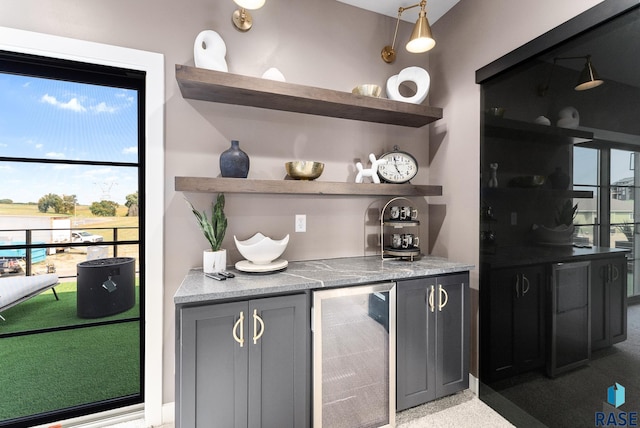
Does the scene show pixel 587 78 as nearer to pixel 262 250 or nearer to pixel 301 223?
pixel 301 223

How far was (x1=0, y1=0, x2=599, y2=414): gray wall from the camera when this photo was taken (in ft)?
5.62

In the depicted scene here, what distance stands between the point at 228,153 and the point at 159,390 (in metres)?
1.54

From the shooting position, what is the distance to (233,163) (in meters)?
1.72

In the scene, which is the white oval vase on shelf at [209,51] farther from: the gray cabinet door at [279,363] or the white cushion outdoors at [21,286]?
the white cushion outdoors at [21,286]

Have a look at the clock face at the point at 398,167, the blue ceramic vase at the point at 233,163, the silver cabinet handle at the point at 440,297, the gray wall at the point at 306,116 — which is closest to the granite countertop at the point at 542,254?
the gray wall at the point at 306,116

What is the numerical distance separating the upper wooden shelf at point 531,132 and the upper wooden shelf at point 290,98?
38cm

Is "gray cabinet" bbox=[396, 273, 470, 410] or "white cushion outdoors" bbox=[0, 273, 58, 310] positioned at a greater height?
"white cushion outdoors" bbox=[0, 273, 58, 310]

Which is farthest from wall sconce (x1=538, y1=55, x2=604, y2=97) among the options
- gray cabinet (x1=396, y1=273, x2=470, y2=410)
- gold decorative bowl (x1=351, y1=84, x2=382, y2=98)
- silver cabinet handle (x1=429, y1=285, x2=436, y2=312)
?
silver cabinet handle (x1=429, y1=285, x2=436, y2=312)

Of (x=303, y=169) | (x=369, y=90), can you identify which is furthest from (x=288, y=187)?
(x=369, y=90)

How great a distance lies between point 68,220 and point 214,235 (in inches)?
34.7

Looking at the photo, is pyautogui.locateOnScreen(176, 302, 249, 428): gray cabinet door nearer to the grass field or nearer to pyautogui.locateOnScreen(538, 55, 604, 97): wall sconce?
the grass field

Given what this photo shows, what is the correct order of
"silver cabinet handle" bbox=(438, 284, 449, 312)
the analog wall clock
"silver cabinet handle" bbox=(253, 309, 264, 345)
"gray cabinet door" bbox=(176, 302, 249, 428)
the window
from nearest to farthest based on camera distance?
1. "gray cabinet door" bbox=(176, 302, 249, 428)
2. "silver cabinet handle" bbox=(253, 309, 264, 345)
3. the window
4. "silver cabinet handle" bbox=(438, 284, 449, 312)
5. the analog wall clock

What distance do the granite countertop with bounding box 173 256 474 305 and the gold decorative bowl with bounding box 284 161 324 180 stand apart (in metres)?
0.62

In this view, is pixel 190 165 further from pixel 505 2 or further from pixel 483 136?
pixel 505 2
